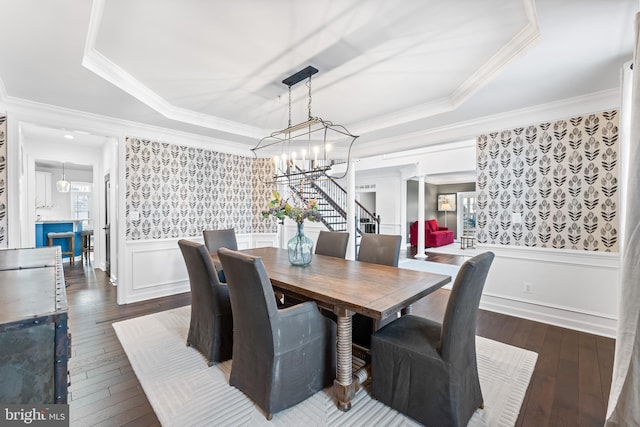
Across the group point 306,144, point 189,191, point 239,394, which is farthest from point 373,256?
point 189,191

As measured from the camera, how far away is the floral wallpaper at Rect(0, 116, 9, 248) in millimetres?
2988

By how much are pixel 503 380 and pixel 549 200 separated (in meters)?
2.20

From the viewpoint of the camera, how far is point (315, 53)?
7.95 feet

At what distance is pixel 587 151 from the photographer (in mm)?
3023

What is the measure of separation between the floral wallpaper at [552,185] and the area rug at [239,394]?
1.48m

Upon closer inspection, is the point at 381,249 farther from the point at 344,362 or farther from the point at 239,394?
the point at 239,394

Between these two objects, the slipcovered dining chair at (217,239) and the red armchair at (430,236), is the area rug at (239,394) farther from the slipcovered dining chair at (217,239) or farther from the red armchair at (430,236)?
the red armchair at (430,236)

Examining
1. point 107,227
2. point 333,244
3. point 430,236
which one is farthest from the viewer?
point 430,236

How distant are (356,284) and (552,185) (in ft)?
9.24

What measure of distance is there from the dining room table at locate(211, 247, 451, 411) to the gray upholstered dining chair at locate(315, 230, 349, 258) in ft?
2.71

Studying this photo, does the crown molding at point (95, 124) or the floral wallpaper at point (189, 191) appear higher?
the crown molding at point (95, 124)

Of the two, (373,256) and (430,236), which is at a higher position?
(373,256)

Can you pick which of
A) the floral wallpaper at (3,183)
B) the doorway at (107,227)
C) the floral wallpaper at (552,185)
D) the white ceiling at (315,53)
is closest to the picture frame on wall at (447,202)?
the floral wallpaper at (552,185)

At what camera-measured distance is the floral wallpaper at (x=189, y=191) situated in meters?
4.02
